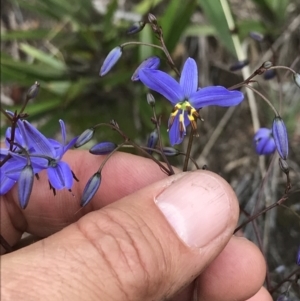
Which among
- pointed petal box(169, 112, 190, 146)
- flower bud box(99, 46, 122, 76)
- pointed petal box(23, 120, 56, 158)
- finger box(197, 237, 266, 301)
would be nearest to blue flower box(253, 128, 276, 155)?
finger box(197, 237, 266, 301)

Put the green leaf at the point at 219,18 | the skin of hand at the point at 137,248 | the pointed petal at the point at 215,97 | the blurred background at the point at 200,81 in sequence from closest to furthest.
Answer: the skin of hand at the point at 137,248, the pointed petal at the point at 215,97, the green leaf at the point at 219,18, the blurred background at the point at 200,81

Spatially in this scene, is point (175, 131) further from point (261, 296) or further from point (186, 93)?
point (261, 296)

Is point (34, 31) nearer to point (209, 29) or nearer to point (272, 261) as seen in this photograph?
point (209, 29)

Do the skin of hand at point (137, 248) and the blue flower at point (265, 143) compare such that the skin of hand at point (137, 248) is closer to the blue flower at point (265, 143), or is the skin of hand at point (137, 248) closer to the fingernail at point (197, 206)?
the fingernail at point (197, 206)

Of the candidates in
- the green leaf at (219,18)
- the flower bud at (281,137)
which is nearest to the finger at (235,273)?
the flower bud at (281,137)

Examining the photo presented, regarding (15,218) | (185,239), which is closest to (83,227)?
(185,239)

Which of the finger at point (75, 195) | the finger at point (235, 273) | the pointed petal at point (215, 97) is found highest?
the pointed petal at point (215, 97)

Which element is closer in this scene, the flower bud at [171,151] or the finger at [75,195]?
the flower bud at [171,151]
